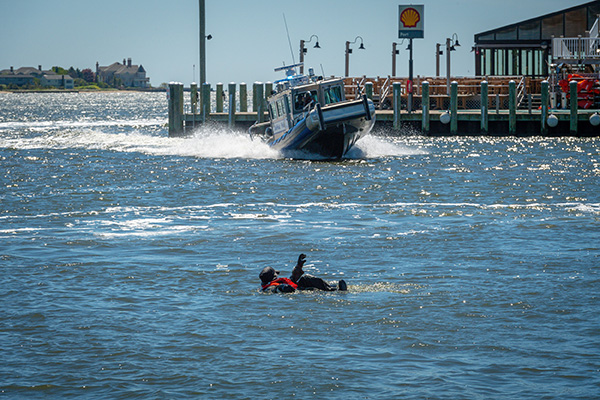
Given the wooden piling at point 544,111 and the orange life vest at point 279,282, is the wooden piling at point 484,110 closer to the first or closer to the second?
the wooden piling at point 544,111

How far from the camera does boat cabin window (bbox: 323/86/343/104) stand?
2936 centimetres

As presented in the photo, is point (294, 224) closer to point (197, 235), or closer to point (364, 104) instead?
point (197, 235)

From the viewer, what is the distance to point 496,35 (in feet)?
162

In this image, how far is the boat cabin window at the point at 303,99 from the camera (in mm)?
29141

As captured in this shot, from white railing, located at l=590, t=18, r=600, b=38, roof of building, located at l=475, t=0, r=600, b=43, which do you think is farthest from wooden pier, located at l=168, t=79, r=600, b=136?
roof of building, located at l=475, t=0, r=600, b=43

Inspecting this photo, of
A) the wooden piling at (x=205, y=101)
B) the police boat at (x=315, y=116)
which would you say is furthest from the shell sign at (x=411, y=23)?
the police boat at (x=315, y=116)

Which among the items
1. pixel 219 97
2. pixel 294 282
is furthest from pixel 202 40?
pixel 294 282

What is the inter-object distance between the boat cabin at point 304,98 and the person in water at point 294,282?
17168 mm

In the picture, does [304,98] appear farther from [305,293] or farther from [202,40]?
[305,293]

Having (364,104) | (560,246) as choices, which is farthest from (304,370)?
(364,104)

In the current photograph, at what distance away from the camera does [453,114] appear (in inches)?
1463

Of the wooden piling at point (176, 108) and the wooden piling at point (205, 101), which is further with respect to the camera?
the wooden piling at point (176, 108)

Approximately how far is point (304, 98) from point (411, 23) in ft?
53.7

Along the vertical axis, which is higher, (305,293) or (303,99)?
(303,99)
